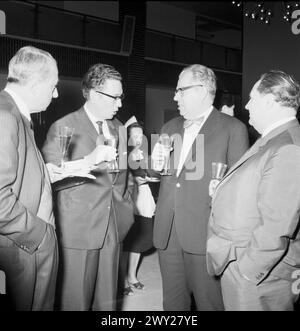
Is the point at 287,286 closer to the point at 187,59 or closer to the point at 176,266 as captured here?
the point at 176,266

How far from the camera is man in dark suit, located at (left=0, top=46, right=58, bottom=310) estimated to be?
5.67 ft

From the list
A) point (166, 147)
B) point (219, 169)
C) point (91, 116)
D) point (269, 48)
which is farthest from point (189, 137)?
point (269, 48)

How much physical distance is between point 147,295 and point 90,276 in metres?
1.64

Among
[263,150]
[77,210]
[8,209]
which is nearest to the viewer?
[8,209]

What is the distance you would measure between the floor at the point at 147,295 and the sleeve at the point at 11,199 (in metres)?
2.08

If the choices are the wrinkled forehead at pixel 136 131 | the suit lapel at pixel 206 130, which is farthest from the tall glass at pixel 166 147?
the wrinkled forehead at pixel 136 131

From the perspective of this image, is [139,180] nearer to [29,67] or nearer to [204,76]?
[204,76]

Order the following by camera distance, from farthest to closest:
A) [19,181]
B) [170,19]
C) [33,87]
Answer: [170,19]
[33,87]
[19,181]

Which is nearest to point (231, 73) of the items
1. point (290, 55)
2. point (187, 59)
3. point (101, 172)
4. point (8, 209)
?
point (187, 59)

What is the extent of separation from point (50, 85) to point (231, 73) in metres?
13.8

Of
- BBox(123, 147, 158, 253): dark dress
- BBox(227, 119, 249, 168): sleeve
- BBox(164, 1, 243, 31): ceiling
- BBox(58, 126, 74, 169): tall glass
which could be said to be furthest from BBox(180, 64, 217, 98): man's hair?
BBox(164, 1, 243, 31): ceiling

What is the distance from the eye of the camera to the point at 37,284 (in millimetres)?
1939

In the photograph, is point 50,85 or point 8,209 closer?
point 8,209

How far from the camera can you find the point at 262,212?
1758 millimetres
